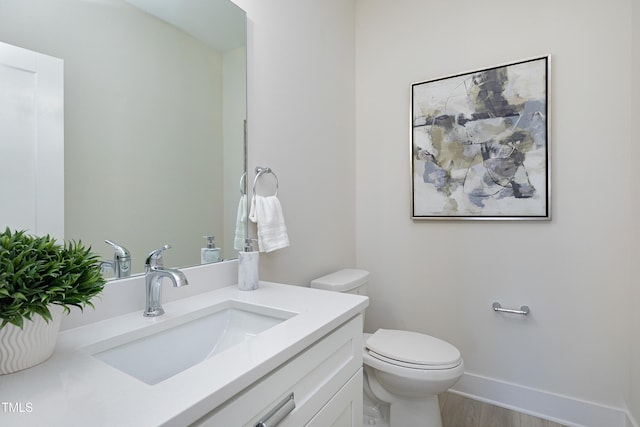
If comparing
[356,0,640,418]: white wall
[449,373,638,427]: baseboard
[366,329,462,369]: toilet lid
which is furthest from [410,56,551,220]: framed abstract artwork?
[449,373,638,427]: baseboard

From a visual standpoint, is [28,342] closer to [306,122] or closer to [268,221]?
[268,221]

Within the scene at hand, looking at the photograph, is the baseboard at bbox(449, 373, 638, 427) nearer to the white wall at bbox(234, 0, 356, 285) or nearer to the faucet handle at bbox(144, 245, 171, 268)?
the white wall at bbox(234, 0, 356, 285)

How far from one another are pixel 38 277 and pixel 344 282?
130 centimetres

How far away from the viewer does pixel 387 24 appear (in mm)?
2102

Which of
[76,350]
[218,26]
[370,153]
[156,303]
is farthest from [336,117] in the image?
[76,350]

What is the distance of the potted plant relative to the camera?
0.54 m

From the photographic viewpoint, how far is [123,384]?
0.54 meters

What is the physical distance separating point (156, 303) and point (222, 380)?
459 millimetres

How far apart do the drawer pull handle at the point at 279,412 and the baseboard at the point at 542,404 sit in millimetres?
1576

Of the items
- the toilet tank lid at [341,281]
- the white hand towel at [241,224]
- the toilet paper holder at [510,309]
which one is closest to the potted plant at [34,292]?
the white hand towel at [241,224]

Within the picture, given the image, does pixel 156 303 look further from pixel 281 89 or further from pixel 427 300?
pixel 427 300

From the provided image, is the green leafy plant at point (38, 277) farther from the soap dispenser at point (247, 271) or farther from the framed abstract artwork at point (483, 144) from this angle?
the framed abstract artwork at point (483, 144)

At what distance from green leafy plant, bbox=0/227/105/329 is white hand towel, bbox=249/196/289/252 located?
0.71 m

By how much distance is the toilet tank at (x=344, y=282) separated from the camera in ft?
5.35
